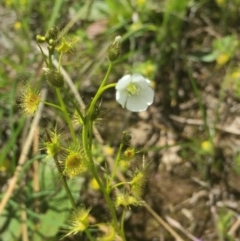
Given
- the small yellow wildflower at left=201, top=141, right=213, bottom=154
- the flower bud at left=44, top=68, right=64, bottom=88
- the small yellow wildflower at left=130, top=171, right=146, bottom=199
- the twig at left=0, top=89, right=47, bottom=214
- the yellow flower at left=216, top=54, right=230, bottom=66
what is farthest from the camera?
the yellow flower at left=216, top=54, right=230, bottom=66

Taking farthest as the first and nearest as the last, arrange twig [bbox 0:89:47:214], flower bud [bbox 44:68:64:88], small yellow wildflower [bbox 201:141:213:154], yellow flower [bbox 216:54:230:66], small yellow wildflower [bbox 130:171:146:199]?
yellow flower [bbox 216:54:230:66], small yellow wildflower [bbox 201:141:213:154], twig [bbox 0:89:47:214], small yellow wildflower [bbox 130:171:146:199], flower bud [bbox 44:68:64:88]

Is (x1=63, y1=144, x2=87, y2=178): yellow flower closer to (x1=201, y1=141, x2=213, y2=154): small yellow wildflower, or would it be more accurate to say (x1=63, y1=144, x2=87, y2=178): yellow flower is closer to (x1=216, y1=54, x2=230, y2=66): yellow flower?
(x1=201, y1=141, x2=213, y2=154): small yellow wildflower

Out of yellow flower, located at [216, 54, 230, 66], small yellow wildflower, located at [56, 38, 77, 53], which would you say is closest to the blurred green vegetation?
yellow flower, located at [216, 54, 230, 66]

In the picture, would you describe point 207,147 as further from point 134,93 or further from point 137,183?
point 134,93

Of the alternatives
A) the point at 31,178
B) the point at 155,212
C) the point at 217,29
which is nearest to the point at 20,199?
the point at 31,178

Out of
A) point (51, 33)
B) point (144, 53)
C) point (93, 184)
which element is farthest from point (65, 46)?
point (144, 53)

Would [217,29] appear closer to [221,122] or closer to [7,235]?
[221,122]

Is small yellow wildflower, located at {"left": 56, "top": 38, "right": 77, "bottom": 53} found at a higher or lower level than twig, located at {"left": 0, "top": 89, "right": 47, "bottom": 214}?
higher

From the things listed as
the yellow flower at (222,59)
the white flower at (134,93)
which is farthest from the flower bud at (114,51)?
the yellow flower at (222,59)

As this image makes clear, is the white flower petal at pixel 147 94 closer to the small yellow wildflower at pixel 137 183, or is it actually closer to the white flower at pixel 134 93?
the white flower at pixel 134 93
